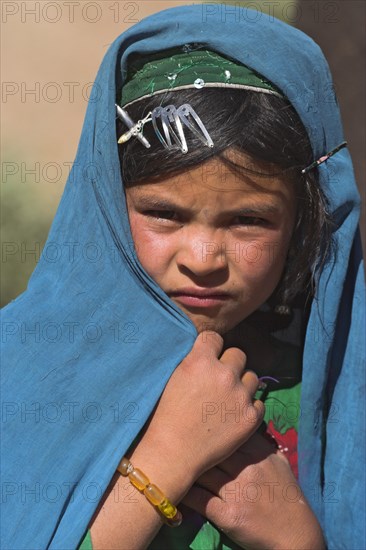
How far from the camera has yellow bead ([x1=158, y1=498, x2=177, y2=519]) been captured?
162 cm

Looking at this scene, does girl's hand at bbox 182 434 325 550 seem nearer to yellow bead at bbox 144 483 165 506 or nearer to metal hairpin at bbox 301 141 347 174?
yellow bead at bbox 144 483 165 506

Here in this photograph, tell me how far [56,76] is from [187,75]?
6.41 feet

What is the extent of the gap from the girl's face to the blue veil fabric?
0.14ft

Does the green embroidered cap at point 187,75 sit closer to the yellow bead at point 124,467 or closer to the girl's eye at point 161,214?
the girl's eye at point 161,214

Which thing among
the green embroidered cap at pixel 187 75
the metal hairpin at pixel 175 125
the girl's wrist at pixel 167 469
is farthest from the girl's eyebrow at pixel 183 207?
the girl's wrist at pixel 167 469

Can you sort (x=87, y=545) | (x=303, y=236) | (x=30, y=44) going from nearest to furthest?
(x=87, y=545), (x=303, y=236), (x=30, y=44)

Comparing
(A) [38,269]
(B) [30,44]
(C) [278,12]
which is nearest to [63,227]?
(A) [38,269]

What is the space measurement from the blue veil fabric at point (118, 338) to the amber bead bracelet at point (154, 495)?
0.05m

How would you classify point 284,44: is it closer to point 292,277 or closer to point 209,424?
point 292,277

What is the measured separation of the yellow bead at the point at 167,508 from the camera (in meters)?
1.62

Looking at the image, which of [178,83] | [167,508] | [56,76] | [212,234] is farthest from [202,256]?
[56,76]

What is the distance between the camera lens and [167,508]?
163 centimetres

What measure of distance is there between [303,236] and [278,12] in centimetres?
206

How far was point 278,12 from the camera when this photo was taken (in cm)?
377
